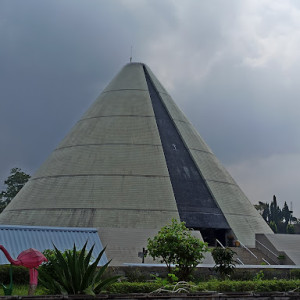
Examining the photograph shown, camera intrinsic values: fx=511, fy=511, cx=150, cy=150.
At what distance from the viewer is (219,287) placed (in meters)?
13.5

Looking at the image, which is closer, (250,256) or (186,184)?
(250,256)

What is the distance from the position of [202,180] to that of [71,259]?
2224 centimetres

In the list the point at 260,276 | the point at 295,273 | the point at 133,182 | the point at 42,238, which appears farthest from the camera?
the point at 133,182

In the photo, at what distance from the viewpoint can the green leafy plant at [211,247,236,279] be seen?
18.6 m

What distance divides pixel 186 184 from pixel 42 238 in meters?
10.9

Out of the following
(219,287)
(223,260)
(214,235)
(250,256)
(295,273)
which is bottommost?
(219,287)

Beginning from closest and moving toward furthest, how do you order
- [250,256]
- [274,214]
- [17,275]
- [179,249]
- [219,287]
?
1. [219,287]
2. [179,249]
3. [17,275]
4. [250,256]
5. [274,214]

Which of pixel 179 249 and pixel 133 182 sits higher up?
pixel 133 182

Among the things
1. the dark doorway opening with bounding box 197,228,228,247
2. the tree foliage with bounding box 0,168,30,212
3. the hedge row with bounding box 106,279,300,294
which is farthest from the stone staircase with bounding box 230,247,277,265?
the tree foliage with bounding box 0,168,30,212

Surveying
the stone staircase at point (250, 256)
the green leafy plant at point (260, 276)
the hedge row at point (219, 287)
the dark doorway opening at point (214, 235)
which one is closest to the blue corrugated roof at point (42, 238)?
the green leafy plant at point (260, 276)

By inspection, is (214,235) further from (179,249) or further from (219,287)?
(219,287)

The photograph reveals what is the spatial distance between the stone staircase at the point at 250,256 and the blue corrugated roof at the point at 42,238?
26.3 ft

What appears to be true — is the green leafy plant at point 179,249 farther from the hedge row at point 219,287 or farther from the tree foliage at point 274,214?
the tree foliage at point 274,214

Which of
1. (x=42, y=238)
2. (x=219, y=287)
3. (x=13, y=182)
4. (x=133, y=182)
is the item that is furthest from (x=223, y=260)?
(x=13, y=182)
